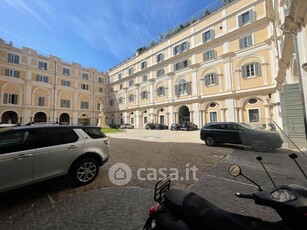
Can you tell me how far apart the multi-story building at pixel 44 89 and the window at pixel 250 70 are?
35601 millimetres

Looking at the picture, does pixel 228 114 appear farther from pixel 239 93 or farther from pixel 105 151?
pixel 105 151

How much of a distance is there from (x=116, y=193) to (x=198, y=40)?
28.5 metres

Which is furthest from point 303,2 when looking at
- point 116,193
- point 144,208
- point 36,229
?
point 36,229

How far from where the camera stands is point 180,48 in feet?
97.0

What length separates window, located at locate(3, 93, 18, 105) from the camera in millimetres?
29825

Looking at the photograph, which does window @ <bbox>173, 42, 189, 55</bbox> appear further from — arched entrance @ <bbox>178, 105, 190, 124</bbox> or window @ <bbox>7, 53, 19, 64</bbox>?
window @ <bbox>7, 53, 19, 64</bbox>

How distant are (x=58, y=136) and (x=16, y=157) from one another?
911 mm

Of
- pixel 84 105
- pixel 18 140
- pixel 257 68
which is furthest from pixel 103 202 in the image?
pixel 84 105

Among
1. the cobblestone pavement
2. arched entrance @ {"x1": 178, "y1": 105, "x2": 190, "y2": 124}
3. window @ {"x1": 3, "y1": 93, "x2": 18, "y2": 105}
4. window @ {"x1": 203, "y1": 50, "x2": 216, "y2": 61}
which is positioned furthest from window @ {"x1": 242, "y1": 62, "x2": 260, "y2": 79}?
window @ {"x1": 3, "y1": 93, "x2": 18, "y2": 105}

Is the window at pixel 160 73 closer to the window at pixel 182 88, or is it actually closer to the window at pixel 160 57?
the window at pixel 160 57

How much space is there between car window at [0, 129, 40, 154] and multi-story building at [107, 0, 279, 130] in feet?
64.8

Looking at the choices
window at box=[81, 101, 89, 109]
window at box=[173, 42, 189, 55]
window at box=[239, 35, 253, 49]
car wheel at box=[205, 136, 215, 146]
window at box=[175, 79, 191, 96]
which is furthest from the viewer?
window at box=[81, 101, 89, 109]

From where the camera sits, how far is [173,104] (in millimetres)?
30125

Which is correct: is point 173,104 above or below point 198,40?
below
